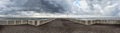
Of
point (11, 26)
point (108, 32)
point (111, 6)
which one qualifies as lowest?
point (108, 32)

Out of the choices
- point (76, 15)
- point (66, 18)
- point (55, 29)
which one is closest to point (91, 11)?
point (76, 15)

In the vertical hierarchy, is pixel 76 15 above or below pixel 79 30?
above

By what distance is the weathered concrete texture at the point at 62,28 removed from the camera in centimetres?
392

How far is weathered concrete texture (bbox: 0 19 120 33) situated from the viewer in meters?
3.92

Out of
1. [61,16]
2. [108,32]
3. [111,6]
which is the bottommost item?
[108,32]

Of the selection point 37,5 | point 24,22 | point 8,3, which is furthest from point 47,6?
point 8,3

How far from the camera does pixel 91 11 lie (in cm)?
406

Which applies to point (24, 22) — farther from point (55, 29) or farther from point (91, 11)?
point (91, 11)

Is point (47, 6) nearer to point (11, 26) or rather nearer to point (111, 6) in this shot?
point (11, 26)

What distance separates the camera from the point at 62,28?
3.98 metres

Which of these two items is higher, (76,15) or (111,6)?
(111,6)

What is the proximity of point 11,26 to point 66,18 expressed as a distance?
168 centimetres

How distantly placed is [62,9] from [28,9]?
1.06 meters

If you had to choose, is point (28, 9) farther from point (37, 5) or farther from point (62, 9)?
point (62, 9)
